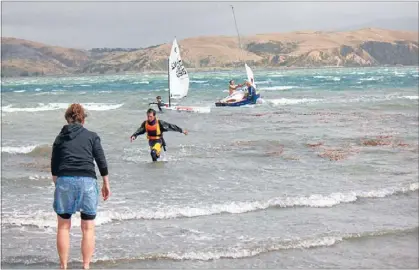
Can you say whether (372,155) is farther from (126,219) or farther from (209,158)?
(126,219)

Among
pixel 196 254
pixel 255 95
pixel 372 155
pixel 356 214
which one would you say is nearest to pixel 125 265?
pixel 196 254

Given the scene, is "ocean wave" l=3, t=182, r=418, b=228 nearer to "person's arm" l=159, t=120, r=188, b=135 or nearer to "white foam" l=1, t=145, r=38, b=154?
"person's arm" l=159, t=120, r=188, b=135

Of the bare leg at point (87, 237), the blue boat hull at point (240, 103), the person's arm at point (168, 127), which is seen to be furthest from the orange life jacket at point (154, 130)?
the blue boat hull at point (240, 103)

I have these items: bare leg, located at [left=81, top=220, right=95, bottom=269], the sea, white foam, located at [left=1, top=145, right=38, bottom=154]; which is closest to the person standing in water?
bare leg, located at [left=81, top=220, right=95, bottom=269]

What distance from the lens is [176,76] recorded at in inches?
1473

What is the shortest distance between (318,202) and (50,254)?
18.3 ft

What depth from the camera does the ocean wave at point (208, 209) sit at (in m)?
A: 11.0

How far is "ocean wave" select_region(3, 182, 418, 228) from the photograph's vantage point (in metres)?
11.0

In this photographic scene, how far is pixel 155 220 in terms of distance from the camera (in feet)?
36.5

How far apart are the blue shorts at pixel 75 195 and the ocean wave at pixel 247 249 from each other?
2014 mm

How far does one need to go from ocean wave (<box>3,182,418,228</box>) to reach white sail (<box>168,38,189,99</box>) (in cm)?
2490

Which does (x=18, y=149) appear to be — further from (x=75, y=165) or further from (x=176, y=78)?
(x=176, y=78)

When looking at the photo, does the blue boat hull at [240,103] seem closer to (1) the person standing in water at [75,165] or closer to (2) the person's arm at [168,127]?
(2) the person's arm at [168,127]

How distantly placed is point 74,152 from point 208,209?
17.8 ft
